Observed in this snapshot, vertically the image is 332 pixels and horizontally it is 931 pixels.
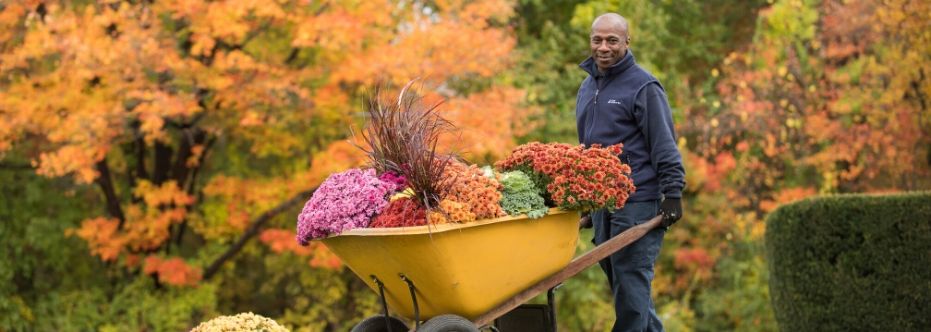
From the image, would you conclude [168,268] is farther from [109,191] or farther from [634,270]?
[634,270]

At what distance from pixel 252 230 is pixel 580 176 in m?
7.95

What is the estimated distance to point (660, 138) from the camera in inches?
183

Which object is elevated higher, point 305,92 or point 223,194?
point 305,92

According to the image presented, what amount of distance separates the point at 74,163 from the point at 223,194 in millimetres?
2351

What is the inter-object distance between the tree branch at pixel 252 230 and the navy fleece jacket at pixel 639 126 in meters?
6.57

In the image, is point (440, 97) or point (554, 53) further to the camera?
point (554, 53)

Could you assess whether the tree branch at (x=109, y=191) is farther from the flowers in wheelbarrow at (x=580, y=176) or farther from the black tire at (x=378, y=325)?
the flowers in wheelbarrow at (x=580, y=176)

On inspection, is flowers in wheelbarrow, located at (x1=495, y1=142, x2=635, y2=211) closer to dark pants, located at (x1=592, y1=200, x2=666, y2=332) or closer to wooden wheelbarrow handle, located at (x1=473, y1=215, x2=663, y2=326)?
wooden wheelbarrow handle, located at (x1=473, y1=215, x2=663, y2=326)

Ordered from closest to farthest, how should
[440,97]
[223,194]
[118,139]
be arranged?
[440,97], [118,139], [223,194]

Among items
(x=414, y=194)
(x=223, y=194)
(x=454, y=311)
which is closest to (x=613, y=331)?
(x=454, y=311)

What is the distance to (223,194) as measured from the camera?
39.7 ft

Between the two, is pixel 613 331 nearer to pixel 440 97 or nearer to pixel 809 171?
pixel 440 97

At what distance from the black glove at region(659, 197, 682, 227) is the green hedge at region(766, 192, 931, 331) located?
3.39m

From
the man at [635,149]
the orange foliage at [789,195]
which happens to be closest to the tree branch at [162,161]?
the orange foliage at [789,195]
